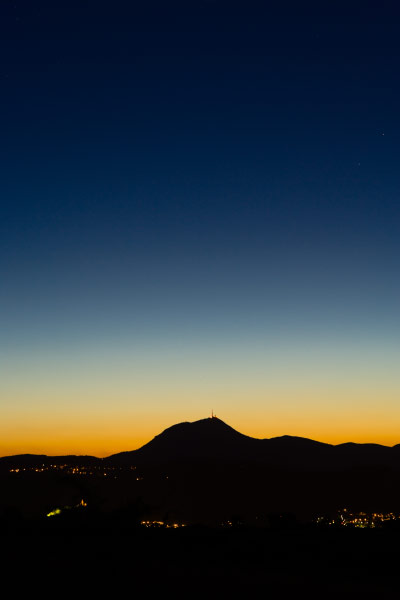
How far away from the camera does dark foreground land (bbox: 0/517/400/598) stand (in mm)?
6465

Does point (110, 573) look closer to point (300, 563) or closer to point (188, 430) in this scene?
point (300, 563)

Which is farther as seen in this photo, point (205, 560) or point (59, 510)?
point (59, 510)

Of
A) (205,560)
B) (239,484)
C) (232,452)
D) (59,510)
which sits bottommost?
(205,560)

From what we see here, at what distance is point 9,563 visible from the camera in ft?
24.6

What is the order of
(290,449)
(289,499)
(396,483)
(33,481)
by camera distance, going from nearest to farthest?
(33,481) < (289,499) < (396,483) < (290,449)

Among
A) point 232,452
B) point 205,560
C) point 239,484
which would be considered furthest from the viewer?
point 232,452

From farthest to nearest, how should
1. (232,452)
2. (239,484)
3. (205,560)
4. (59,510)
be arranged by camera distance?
(232,452)
(239,484)
(59,510)
(205,560)

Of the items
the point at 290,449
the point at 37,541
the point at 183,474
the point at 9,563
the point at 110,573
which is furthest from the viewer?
the point at 290,449

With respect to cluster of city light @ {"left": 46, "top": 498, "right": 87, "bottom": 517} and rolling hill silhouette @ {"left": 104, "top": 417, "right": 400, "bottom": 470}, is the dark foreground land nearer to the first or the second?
A: cluster of city light @ {"left": 46, "top": 498, "right": 87, "bottom": 517}

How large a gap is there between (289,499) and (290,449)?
1944 inches

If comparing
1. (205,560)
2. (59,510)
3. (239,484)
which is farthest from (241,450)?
(205,560)

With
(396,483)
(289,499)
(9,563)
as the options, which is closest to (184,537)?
(9,563)

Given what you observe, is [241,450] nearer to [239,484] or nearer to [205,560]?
[239,484]

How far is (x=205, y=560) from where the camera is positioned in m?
7.95
